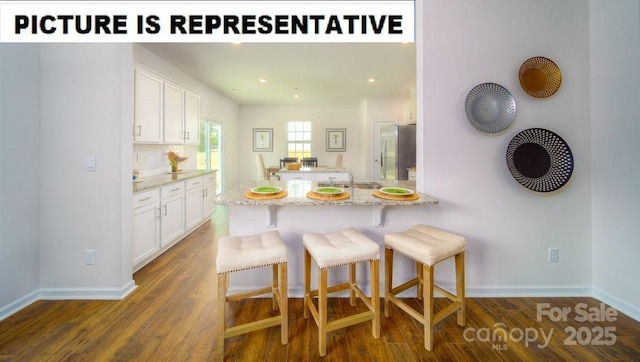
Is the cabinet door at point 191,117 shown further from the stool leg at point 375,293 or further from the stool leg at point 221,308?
the stool leg at point 375,293

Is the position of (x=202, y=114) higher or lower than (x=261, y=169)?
higher

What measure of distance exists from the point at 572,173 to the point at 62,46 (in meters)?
4.00

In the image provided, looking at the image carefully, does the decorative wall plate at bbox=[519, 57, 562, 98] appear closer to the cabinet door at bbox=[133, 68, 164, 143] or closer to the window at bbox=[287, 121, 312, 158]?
the cabinet door at bbox=[133, 68, 164, 143]

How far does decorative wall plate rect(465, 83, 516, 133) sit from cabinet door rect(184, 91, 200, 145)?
3.74m

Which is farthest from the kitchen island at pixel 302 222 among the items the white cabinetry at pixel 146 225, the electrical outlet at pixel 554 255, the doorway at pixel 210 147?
the doorway at pixel 210 147

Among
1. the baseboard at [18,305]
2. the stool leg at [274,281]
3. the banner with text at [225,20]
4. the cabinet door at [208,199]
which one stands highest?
the banner with text at [225,20]

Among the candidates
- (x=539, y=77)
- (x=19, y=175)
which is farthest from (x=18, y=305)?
(x=539, y=77)

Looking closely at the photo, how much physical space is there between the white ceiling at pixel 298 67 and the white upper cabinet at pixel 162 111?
497 millimetres

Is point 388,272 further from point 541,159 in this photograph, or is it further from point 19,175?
point 19,175

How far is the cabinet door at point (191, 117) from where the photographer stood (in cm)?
413

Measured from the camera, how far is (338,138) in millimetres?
7633

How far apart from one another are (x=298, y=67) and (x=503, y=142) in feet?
10.5

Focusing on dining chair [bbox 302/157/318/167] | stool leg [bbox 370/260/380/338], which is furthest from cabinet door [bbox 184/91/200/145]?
stool leg [bbox 370/260/380/338]

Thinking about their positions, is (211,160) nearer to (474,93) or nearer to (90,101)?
(90,101)
